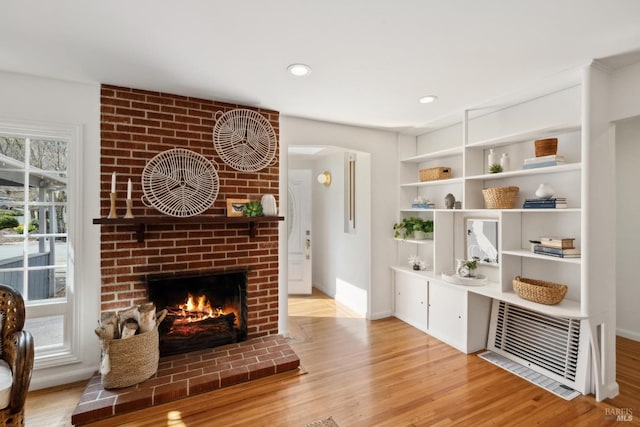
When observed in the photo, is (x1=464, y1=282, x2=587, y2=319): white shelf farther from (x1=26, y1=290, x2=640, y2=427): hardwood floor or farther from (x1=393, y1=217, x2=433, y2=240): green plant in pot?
(x1=393, y1=217, x2=433, y2=240): green plant in pot

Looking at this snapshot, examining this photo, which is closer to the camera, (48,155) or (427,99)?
(48,155)

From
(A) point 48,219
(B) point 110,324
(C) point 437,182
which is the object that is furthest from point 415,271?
(A) point 48,219

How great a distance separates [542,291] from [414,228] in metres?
1.50

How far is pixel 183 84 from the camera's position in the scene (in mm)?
2533

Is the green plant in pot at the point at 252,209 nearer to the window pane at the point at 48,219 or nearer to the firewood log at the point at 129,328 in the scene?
the firewood log at the point at 129,328

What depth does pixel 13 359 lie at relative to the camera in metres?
1.72

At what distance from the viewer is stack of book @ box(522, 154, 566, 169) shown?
2457 millimetres

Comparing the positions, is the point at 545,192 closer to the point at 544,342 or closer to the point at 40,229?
the point at 544,342

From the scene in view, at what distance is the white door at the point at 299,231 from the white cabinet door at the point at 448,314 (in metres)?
2.16

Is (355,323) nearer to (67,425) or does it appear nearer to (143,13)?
(67,425)

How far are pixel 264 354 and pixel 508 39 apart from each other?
118 inches

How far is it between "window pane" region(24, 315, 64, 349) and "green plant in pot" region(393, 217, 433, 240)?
11.4 feet

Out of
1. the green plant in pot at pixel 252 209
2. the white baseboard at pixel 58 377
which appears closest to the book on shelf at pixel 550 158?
the green plant in pot at pixel 252 209

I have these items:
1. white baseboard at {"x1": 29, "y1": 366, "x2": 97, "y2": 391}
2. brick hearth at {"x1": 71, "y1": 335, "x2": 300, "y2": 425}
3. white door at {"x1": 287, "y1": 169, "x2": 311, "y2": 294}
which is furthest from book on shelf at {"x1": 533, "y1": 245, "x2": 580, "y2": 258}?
white baseboard at {"x1": 29, "y1": 366, "x2": 97, "y2": 391}
